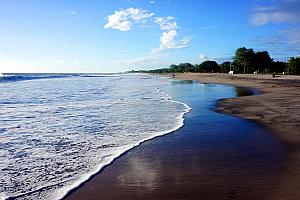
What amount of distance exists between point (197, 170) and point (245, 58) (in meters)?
107

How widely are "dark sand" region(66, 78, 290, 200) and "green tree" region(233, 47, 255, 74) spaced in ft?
333

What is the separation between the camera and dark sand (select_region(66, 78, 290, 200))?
20.5 ft

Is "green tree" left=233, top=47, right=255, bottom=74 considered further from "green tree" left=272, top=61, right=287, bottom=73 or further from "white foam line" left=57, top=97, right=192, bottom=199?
"white foam line" left=57, top=97, right=192, bottom=199

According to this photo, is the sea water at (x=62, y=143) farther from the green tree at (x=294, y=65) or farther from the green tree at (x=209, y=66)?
the green tree at (x=209, y=66)

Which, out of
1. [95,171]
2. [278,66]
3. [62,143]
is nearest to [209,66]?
[278,66]

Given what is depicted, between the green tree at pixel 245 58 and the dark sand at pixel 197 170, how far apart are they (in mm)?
101526

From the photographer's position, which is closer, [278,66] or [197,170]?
[197,170]

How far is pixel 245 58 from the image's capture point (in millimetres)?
109750

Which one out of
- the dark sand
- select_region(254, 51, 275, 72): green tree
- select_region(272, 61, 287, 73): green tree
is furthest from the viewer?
select_region(254, 51, 275, 72): green tree

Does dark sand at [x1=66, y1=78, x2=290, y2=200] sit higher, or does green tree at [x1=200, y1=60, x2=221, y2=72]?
green tree at [x1=200, y1=60, x2=221, y2=72]

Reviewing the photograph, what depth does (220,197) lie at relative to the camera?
5980mm

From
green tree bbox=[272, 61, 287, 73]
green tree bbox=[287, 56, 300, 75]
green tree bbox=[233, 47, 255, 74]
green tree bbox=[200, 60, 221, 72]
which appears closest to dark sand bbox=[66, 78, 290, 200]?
green tree bbox=[287, 56, 300, 75]

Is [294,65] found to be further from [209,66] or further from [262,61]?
[209,66]

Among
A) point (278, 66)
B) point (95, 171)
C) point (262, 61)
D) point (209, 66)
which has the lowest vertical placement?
point (95, 171)
